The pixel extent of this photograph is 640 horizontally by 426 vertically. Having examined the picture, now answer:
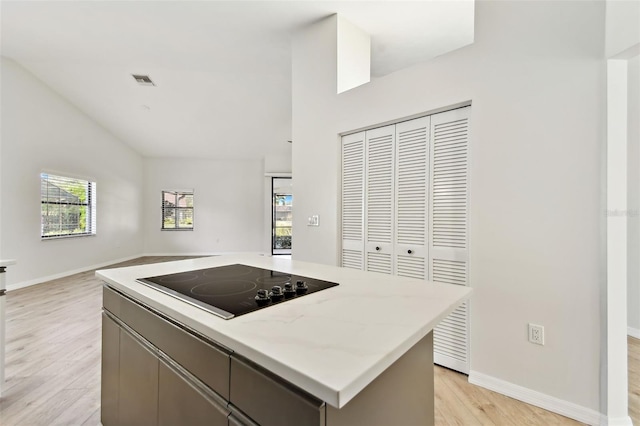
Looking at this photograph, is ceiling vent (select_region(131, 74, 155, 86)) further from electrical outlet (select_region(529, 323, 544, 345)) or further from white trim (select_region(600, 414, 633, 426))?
white trim (select_region(600, 414, 633, 426))

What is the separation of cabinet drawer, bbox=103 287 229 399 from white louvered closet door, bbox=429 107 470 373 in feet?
6.06

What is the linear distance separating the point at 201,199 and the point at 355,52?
6455 millimetres

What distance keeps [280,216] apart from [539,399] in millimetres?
6872

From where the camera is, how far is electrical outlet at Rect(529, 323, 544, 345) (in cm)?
177

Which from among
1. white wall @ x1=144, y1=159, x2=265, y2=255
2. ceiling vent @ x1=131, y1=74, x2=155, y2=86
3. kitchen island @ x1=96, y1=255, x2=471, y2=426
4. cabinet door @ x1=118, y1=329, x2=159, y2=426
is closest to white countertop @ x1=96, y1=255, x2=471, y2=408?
kitchen island @ x1=96, y1=255, x2=471, y2=426

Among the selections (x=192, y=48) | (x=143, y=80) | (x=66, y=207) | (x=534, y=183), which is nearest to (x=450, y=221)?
(x=534, y=183)

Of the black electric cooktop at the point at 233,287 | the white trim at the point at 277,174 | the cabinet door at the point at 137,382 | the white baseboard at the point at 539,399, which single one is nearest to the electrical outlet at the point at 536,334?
the white baseboard at the point at 539,399

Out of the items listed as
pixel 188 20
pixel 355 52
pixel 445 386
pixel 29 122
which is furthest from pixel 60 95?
pixel 445 386

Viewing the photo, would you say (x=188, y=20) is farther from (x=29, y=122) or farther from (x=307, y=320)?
(x=29, y=122)

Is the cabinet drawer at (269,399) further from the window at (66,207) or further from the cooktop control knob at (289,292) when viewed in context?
the window at (66,207)

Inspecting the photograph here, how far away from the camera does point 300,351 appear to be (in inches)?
24.5

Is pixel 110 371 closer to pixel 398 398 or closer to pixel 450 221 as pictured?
pixel 398 398

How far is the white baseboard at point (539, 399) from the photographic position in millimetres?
1622

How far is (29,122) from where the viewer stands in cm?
461
